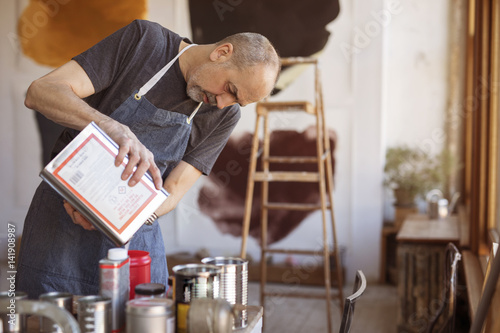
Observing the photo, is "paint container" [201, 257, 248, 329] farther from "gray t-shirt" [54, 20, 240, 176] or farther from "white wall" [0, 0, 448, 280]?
"white wall" [0, 0, 448, 280]

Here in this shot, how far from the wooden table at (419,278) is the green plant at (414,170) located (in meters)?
1.58

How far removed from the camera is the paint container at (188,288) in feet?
3.51

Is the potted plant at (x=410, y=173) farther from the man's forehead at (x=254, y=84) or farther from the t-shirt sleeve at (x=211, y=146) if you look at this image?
the man's forehead at (x=254, y=84)

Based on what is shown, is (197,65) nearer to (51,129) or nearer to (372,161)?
(372,161)

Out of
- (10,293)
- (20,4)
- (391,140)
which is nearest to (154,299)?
(10,293)

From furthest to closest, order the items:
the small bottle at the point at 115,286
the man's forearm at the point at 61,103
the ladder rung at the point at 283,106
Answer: the ladder rung at the point at 283,106 < the man's forearm at the point at 61,103 < the small bottle at the point at 115,286

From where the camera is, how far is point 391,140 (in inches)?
203

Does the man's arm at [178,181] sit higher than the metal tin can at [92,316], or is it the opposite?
the man's arm at [178,181]

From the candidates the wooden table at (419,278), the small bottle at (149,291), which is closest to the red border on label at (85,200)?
the small bottle at (149,291)

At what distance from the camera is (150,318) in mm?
1004

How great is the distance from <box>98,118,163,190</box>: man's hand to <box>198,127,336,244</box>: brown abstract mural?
375 cm

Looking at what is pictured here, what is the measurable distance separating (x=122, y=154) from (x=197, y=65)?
0.60m

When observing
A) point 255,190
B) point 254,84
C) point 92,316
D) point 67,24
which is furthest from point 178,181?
point 67,24

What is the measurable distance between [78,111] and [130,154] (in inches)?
10.7
